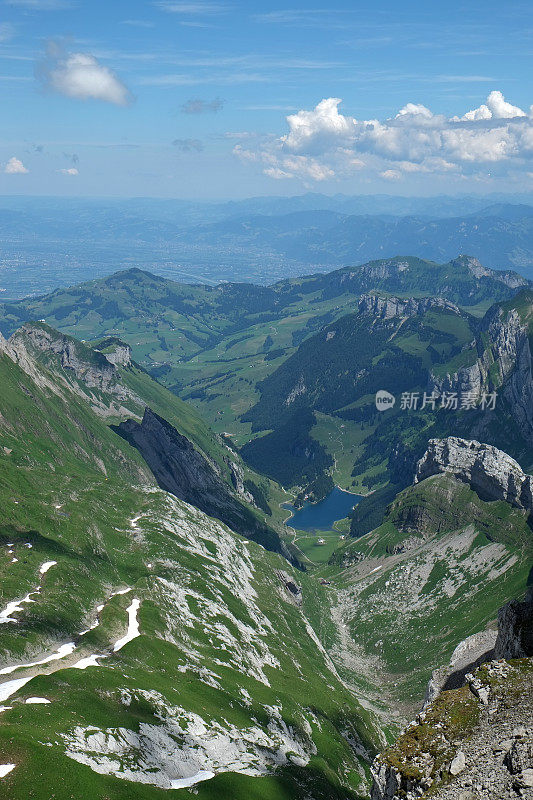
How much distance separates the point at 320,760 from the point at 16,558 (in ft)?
235

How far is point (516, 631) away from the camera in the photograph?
75.9 m

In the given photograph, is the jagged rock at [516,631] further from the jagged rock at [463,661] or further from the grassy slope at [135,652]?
the grassy slope at [135,652]

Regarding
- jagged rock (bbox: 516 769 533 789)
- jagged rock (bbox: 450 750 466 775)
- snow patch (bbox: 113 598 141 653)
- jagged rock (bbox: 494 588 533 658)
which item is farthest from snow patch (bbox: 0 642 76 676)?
jagged rock (bbox: 516 769 533 789)

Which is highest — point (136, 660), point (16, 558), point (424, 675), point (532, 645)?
point (532, 645)

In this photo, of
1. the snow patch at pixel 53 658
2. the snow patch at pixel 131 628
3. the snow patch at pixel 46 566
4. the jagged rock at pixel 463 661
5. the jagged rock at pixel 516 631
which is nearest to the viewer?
the jagged rock at pixel 516 631

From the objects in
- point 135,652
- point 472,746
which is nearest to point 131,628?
point 135,652

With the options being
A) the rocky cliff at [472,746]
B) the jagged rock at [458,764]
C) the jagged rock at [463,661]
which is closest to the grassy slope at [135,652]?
the jagged rock at [463,661]

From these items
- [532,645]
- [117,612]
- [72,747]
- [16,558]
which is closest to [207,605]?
[117,612]

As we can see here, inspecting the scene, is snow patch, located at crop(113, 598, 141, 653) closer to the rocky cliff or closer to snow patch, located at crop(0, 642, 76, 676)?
snow patch, located at crop(0, 642, 76, 676)

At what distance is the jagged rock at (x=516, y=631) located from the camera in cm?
7312

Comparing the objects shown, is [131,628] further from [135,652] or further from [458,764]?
[458,764]

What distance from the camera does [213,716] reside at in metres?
101

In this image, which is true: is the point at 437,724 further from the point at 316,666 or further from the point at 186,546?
the point at 186,546

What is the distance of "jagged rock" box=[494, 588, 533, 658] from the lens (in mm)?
73125
